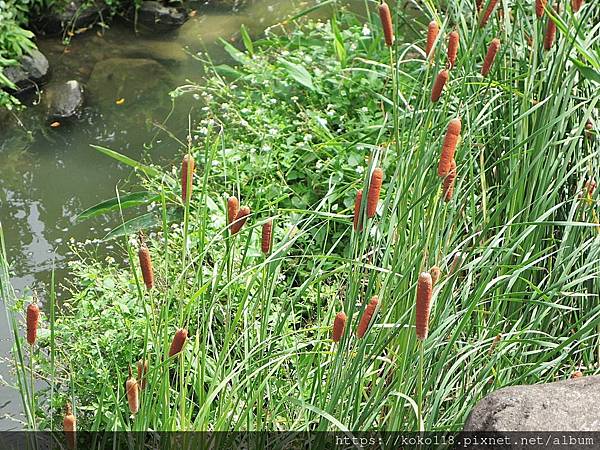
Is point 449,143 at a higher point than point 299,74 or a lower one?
higher

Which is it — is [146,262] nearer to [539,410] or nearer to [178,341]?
[178,341]

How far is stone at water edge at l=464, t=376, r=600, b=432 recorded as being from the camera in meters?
1.37

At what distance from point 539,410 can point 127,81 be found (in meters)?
4.58

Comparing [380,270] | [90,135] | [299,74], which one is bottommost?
[90,135]

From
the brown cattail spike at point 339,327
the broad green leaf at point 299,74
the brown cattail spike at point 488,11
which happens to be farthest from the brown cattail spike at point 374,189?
the broad green leaf at point 299,74

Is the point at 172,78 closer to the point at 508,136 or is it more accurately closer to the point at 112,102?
the point at 112,102

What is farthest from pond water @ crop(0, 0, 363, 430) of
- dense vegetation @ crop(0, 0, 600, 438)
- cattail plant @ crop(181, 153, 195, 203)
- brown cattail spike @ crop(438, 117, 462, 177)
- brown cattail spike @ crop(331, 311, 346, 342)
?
brown cattail spike @ crop(438, 117, 462, 177)

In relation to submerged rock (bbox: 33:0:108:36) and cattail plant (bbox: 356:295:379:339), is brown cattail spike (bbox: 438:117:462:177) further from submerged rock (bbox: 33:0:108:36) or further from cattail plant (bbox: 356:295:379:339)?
submerged rock (bbox: 33:0:108:36)

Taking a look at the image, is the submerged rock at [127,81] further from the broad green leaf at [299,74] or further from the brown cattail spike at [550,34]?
the brown cattail spike at [550,34]

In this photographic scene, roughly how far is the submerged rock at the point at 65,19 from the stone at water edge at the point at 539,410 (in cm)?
510

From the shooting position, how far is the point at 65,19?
593 centimetres

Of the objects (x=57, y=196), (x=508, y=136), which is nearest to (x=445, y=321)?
(x=508, y=136)

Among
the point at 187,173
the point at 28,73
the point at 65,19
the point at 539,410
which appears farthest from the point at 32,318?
the point at 65,19

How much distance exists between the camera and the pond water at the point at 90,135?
13.4ft
